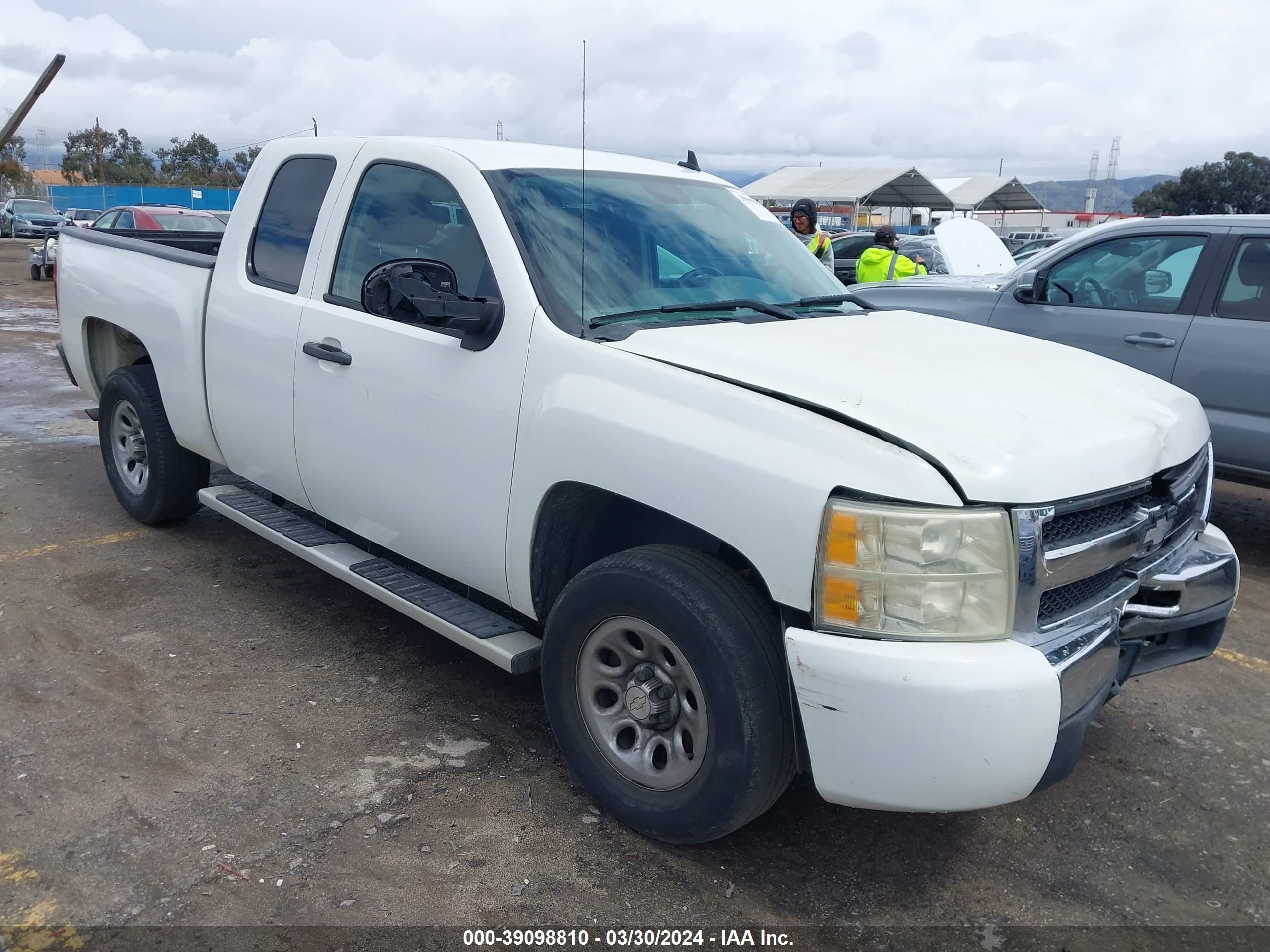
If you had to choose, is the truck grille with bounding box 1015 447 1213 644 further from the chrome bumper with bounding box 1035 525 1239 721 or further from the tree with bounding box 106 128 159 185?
the tree with bounding box 106 128 159 185

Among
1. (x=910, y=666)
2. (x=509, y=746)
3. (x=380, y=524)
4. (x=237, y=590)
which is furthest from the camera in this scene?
(x=237, y=590)

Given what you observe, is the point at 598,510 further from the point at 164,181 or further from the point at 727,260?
the point at 164,181

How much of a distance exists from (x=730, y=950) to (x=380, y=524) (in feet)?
6.26

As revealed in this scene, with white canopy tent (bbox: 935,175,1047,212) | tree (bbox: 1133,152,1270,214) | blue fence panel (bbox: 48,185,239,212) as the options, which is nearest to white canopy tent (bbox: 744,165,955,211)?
white canopy tent (bbox: 935,175,1047,212)

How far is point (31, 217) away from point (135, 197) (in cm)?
1520

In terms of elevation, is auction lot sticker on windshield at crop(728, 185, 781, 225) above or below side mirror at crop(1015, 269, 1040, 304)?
above

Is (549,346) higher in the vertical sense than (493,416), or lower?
higher

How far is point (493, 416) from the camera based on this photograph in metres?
3.16

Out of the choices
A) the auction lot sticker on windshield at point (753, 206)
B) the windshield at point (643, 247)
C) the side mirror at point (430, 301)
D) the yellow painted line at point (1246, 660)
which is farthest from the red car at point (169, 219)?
the yellow painted line at point (1246, 660)

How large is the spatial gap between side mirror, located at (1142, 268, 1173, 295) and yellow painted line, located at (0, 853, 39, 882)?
594 cm

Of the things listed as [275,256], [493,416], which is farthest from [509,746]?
[275,256]

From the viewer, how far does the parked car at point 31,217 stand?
118 ft

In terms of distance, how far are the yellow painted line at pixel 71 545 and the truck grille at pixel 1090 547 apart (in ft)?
15.2

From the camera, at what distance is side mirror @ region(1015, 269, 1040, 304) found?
627cm
